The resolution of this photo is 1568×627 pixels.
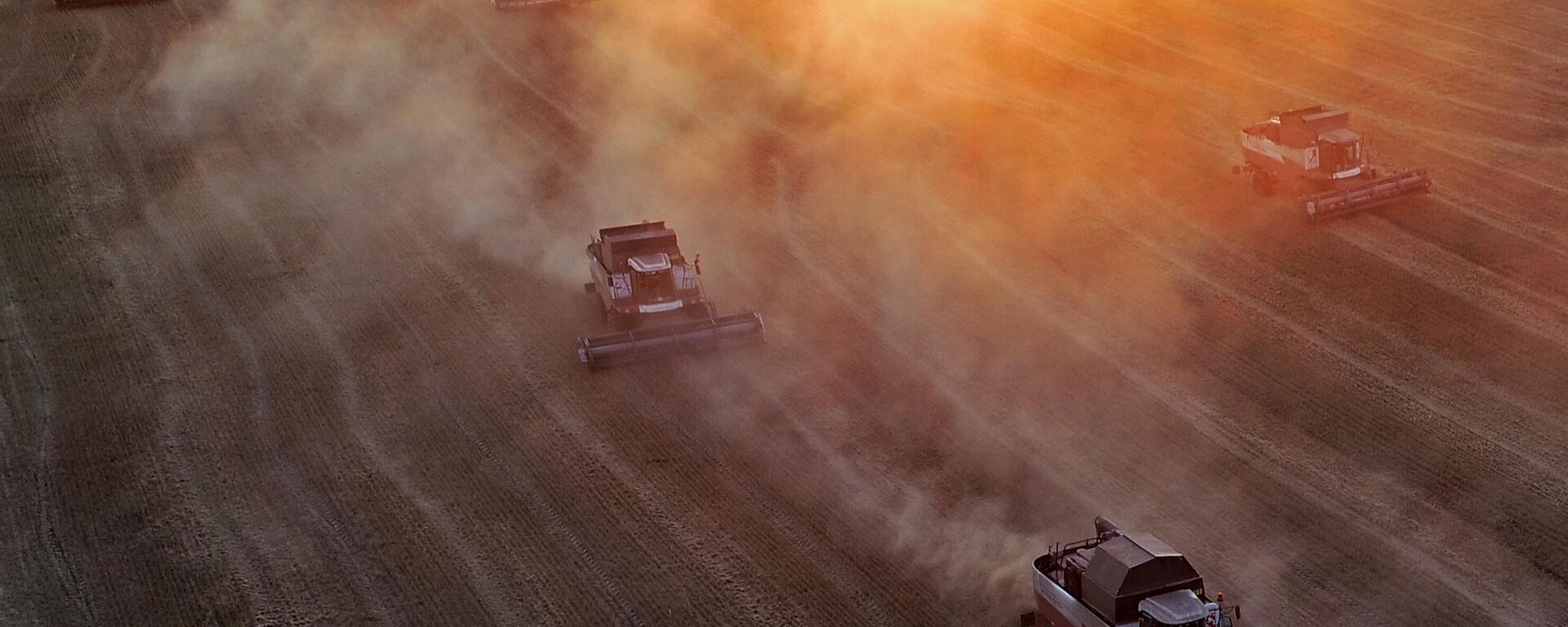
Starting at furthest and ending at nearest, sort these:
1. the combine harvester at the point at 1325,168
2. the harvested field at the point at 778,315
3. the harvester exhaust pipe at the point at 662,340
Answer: the combine harvester at the point at 1325,168
the harvester exhaust pipe at the point at 662,340
the harvested field at the point at 778,315

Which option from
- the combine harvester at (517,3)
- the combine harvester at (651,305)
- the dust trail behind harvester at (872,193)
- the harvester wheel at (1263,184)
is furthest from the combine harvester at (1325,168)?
the combine harvester at (517,3)

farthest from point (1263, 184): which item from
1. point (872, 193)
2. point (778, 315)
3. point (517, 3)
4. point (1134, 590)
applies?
point (517, 3)

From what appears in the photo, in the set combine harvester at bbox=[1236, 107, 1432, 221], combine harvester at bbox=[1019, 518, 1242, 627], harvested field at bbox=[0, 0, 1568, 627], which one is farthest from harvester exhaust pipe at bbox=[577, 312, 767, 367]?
combine harvester at bbox=[1236, 107, 1432, 221]

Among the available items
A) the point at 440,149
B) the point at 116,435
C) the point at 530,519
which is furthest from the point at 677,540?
the point at 440,149

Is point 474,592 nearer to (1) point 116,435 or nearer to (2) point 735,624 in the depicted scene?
(2) point 735,624

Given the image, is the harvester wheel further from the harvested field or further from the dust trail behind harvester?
the dust trail behind harvester

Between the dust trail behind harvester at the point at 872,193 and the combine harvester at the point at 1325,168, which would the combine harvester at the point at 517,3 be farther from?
the combine harvester at the point at 1325,168

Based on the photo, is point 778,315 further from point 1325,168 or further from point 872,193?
point 1325,168
